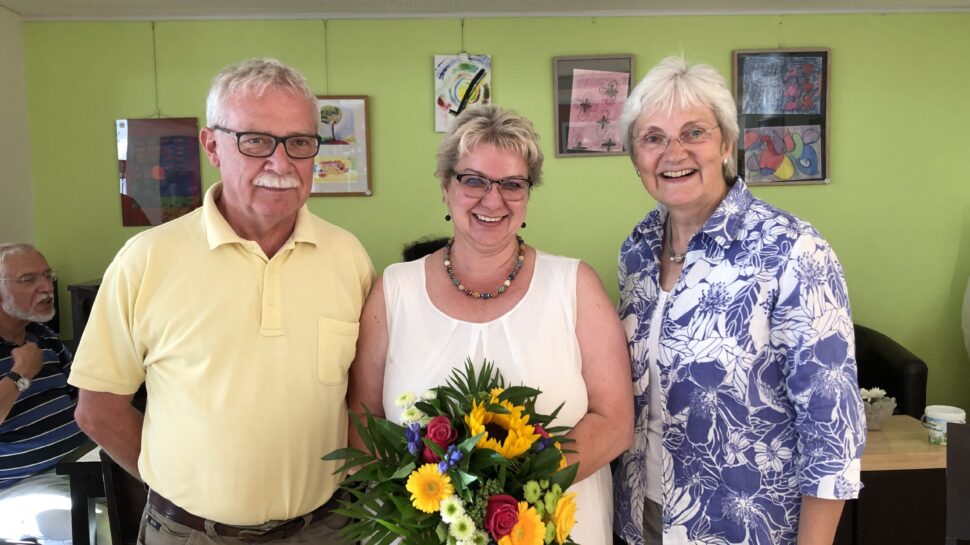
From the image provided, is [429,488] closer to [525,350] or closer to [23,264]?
[525,350]

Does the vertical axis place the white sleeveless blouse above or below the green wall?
below

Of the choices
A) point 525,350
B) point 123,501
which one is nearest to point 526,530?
point 525,350

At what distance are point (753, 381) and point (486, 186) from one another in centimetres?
75

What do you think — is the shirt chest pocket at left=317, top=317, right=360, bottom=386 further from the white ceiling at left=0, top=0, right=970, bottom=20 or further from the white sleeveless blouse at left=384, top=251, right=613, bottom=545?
the white ceiling at left=0, top=0, right=970, bottom=20

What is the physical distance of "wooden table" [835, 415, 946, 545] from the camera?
2729 millimetres

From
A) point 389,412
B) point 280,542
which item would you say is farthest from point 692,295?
point 280,542

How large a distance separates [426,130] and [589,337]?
115 inches

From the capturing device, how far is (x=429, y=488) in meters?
1.16

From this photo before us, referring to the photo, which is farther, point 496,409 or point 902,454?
point 902,454

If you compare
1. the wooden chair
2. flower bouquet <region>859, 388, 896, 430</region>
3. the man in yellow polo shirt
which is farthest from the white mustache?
flower bouquet <region>859, 388, 896, 430</region>

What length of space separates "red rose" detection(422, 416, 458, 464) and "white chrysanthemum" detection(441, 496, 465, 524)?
8 centimetres

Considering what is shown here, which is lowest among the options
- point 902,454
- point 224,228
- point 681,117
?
point 902,454

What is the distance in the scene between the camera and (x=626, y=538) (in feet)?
5.60

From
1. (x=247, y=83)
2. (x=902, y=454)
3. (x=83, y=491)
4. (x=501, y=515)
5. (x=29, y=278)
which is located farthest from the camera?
(x=29, y=278)
